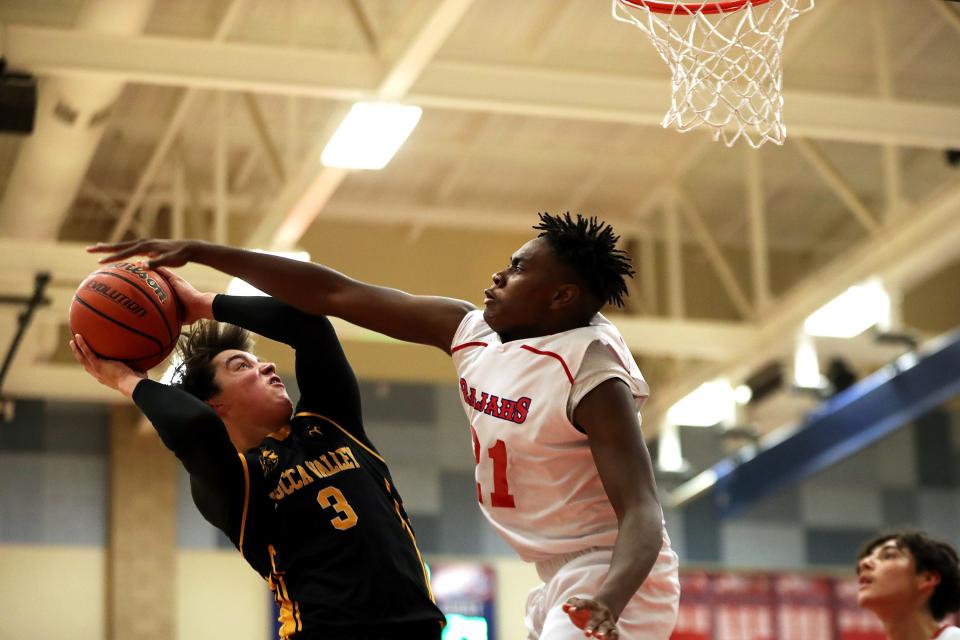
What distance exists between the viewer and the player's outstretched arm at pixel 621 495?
119 inches

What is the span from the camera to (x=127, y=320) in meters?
3.89

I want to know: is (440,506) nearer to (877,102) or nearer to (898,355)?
(898,355)

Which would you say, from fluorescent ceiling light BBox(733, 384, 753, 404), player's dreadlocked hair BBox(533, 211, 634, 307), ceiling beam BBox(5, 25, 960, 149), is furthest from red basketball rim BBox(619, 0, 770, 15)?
fluorescent ceiling light BBox(733, 384, 753, 404)

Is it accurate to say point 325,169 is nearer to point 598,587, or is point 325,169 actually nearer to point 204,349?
point 204,349

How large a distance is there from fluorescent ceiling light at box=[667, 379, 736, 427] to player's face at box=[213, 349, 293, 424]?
9465mm

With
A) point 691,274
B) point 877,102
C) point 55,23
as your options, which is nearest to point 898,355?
point 691,274

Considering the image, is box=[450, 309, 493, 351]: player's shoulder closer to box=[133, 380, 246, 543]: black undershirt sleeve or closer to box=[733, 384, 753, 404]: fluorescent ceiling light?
box=[133, 380, 246, 543]: black undershirt sleeve

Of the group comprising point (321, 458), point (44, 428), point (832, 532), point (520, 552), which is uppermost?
point (44, 428)

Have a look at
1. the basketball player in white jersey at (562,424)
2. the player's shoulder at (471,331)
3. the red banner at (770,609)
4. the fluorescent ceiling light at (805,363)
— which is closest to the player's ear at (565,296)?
A: the basketball player in white jersey at (562,424)

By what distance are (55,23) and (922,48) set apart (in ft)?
19.6

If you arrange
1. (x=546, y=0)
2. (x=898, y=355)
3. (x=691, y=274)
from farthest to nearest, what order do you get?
(x=691, y=274) → (x=898, y=355) → (x=546, y=0)

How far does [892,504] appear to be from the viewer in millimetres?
15766

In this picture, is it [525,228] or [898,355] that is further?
[525,228]

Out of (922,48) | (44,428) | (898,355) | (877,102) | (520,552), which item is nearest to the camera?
(520,552)
